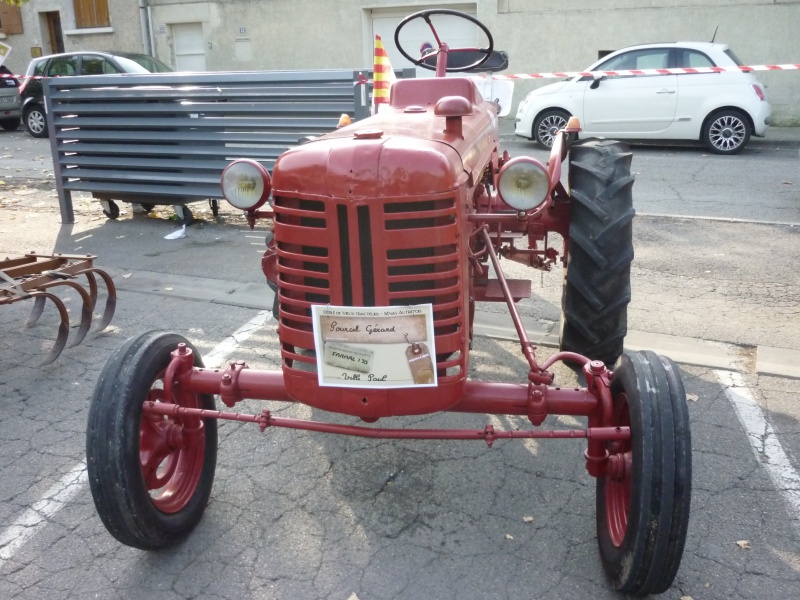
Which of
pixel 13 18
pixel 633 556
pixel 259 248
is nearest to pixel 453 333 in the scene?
pixel 633 556

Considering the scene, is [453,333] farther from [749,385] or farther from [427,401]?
[749,385]

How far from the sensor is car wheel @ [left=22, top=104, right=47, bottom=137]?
16.2 m

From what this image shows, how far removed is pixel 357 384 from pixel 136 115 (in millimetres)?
6310

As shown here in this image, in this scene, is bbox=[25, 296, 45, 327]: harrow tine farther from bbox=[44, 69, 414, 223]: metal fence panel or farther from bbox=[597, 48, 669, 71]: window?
bbox=[597, 48, 669, 71]: window

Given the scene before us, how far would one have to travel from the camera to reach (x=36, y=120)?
16188 mm

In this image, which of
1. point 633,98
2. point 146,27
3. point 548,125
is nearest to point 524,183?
point 633,98

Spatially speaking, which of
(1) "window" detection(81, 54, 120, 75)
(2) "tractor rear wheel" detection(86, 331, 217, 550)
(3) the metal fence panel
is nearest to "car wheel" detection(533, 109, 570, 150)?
(3) the metal fence panel

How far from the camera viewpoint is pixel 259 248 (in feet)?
23.7

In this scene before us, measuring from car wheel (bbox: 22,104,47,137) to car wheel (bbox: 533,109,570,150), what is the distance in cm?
1050

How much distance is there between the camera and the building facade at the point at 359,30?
47.0ft

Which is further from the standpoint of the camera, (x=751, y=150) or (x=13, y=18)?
(x=13, y=18)

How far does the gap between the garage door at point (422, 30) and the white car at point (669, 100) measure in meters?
4.31

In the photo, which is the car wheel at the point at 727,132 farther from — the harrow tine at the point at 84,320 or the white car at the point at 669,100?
the harrow tine at the point at 84,320

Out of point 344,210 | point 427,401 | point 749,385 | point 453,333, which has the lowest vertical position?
point 749,385
